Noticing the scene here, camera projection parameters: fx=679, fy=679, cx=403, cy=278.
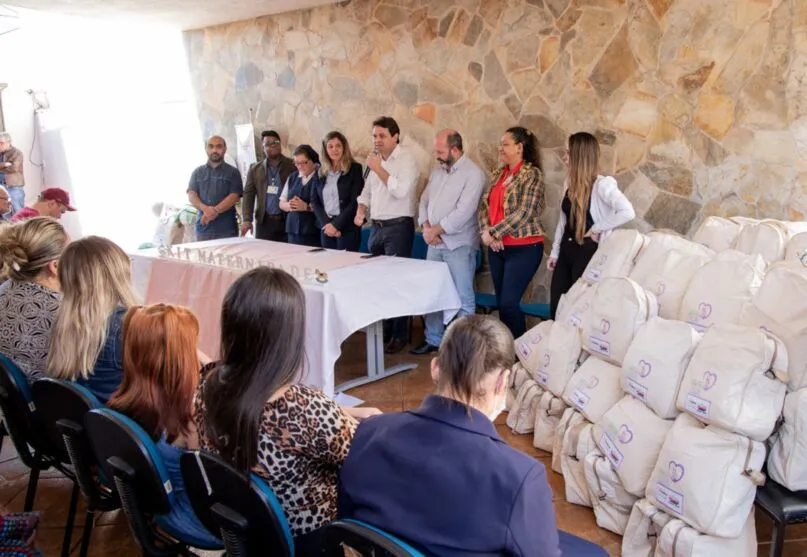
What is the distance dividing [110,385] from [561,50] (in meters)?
3.43

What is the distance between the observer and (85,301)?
84.4 inches

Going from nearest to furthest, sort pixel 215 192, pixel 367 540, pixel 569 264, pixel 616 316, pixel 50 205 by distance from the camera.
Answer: pixel 367 540, pixel 616 316, pixel 569 264, pixel 50 205, pixel 215 192

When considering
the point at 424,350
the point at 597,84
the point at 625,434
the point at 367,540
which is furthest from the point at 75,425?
the point at 597,84

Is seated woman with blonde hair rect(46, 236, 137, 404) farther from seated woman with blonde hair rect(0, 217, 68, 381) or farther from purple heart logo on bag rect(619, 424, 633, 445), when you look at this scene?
purple heart logo on bag rect(619, 424, 633, 445)

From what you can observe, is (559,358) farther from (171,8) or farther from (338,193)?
(171,8)

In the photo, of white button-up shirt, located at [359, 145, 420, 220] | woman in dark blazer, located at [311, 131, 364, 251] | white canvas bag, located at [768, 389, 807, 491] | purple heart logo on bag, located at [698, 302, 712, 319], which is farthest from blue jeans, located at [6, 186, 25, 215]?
white canvas bag, located at [768, 389, 807, 491]

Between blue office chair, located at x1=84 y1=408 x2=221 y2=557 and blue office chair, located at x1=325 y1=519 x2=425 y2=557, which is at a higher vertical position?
blue office chair, located at x1=325 y1=519 x2=425 y2=557

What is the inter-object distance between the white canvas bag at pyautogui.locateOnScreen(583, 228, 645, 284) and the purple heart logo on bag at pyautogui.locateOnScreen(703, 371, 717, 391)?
100 cm

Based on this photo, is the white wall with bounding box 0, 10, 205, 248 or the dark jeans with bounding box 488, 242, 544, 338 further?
the white wall with bounding box 0, 10, 205, 248

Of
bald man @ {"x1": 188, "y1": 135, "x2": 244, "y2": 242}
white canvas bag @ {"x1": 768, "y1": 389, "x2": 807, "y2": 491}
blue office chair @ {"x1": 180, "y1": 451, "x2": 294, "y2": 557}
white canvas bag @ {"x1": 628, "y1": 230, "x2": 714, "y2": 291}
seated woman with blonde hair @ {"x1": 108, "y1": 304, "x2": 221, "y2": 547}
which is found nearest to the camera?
blue office chair @ {"x1": 180, "y1": 451, "x2": 294, "y2": 557}

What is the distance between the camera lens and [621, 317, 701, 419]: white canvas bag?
220 cm

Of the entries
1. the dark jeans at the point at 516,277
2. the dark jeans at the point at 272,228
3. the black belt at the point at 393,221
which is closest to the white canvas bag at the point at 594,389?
the dark jeans at the point at 516,277

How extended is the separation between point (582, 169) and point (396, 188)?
1.28m

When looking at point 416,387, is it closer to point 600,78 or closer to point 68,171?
point 600,78
